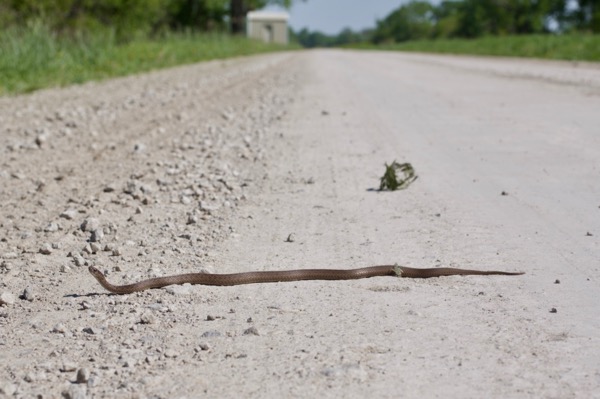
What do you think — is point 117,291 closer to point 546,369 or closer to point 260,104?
point 546,369

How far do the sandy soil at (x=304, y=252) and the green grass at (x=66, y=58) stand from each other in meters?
6.39

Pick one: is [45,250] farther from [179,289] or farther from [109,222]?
[179,289]

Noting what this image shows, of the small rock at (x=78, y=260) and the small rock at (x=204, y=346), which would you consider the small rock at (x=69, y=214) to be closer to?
the small rock at (x=78, y=260)

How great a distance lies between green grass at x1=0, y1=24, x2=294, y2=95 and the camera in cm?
1762

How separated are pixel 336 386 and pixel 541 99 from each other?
35.0ft

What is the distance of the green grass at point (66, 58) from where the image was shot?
17.6 metres

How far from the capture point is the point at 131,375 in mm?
3484

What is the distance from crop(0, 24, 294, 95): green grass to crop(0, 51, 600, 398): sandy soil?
6.39 metres

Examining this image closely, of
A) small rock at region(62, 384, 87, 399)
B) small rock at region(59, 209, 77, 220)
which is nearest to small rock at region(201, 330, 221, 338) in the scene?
small rock at region(62, 384, 87, 399)

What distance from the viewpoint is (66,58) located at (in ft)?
67.1

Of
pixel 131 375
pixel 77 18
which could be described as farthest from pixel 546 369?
pixel 77 18

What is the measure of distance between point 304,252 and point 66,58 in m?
16.5

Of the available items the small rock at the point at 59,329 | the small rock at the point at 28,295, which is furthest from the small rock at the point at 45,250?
the small rock at the point at 59,329

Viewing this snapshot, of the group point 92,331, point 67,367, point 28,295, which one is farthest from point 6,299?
point 67,367
